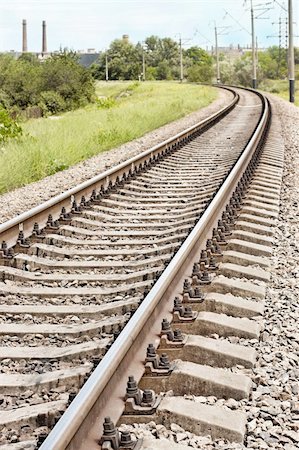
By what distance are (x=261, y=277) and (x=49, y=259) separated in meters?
1.55

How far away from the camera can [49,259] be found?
5.96 metres

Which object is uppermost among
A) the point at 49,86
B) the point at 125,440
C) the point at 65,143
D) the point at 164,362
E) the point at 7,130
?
the point at 49,86

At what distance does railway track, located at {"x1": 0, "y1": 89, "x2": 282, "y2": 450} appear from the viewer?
336 centimetres

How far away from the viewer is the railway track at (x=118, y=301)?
132 inches

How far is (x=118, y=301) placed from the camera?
4.80 m

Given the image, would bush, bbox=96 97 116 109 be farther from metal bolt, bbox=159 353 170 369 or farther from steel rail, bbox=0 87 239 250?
metal bolt, bbox=159 353 170 369

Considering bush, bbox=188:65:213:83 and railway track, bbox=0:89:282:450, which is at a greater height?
bush, bbox=188:65:213:83

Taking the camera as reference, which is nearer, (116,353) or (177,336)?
(116,353)

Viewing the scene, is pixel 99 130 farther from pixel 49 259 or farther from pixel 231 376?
pixel 231 376

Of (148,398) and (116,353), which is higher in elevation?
(116,353)

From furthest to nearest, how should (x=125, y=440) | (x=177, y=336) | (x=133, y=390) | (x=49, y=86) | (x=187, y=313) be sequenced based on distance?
1. (x=49, y=86)
2. (x=187, y=313)
3. (x=177, y=336)
4. (x=133, y=390)
5. (x=125, y=440)

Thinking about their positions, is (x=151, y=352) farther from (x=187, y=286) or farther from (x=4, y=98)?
(x=4, y=98)

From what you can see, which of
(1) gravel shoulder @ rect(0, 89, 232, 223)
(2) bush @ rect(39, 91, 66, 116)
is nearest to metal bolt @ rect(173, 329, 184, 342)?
(1) gravel shoulder @ rect(0, 89, 232, 223)

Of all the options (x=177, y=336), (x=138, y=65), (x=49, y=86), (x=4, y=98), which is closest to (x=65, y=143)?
(x=177, y=336)
